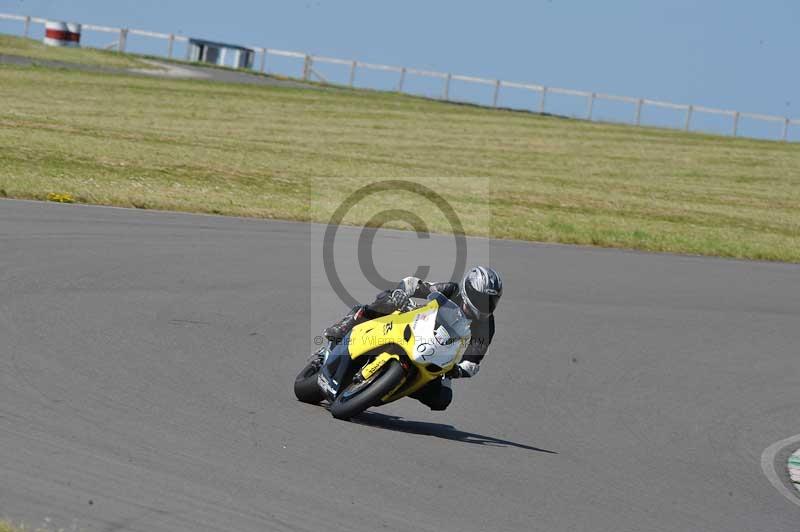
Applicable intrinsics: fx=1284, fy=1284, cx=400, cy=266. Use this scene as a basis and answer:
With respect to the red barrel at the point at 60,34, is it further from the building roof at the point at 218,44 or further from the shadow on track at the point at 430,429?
the shadow on track at the point at 430,429

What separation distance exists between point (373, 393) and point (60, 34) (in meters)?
49.1

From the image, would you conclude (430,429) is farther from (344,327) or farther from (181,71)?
(181,71)

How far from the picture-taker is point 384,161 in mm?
32375

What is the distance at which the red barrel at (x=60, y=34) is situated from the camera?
54312 millimetres

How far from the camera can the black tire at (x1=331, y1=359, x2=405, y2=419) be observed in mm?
8688

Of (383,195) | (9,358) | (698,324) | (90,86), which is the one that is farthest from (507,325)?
(90,86)

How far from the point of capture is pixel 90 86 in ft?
132

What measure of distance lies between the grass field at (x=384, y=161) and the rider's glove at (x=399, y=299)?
38.5 ft

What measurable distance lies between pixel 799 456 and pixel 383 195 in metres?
16.3

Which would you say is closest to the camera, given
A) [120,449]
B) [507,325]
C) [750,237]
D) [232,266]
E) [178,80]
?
[120,449]

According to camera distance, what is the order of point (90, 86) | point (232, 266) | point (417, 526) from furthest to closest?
point (90, 86) < point (232, 266) < point (417, 526)

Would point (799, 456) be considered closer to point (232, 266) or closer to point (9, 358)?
point (9, 358)

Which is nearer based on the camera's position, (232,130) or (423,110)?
(232,130)
